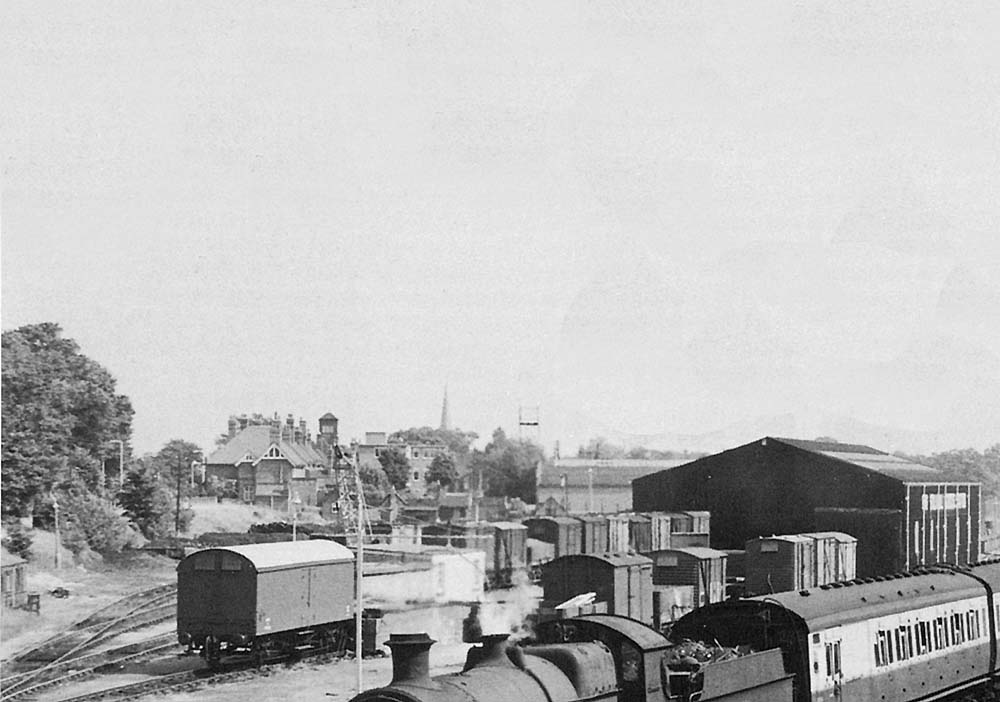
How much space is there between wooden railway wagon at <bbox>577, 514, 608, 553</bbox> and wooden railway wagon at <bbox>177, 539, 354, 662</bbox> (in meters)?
28.5

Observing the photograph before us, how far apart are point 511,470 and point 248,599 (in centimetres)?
11337

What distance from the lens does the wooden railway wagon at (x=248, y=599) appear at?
39625 mm

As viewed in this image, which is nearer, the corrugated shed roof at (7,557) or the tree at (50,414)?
the corrugated shed roof at (7,557)

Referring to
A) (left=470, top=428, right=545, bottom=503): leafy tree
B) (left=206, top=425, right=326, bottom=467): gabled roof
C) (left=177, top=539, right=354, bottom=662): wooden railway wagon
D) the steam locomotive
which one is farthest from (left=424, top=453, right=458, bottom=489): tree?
the steam locomotive

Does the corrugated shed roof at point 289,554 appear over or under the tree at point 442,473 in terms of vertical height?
over

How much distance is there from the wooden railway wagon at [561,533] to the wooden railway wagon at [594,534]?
45 centimetres

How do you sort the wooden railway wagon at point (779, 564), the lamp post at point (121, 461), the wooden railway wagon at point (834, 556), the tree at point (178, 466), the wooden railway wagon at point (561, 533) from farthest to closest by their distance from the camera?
the tree at point (178, 466) → the lamp post at point (121, 461) → the wooden railway wagon at point (561, 533) → the wooden railway wagon at point (834, 556) → the wooden railway wagon at point (779, 564)

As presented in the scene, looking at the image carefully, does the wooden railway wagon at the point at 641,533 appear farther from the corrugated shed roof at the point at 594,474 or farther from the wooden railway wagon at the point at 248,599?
the corrugated shed roof at the point at 594,474

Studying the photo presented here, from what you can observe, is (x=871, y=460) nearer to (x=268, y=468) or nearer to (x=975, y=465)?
(x=268, y=468)

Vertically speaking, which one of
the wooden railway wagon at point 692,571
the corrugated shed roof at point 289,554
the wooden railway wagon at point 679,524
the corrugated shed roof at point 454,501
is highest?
the corrugated shed roof at point 289,554

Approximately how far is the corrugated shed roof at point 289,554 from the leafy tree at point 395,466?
9179 centimetres

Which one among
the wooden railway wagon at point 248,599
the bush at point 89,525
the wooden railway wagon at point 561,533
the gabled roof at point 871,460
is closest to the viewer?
the wooden railway wagon at point 248,599

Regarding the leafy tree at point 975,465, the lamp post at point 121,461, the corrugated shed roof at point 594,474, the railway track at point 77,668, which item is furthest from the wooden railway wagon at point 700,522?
the leafy tree at point 975,465

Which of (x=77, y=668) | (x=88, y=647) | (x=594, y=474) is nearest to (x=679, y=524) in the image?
(x=88, y=647)
